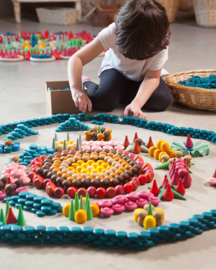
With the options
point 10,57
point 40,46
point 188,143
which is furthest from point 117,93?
point 40,46

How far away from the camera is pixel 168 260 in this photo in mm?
888

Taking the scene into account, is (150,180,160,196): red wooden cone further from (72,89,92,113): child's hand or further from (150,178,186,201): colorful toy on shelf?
(72,89,92,113): child's hand

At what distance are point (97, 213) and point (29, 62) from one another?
7.31 ft

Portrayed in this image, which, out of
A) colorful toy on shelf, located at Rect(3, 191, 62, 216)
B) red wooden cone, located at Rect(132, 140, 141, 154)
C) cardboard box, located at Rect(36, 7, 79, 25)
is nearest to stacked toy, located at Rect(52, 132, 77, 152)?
red wooden cone, located at Rect(132, 140, 141, 154)

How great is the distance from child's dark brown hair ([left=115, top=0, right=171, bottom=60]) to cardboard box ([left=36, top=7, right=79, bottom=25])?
3.52 meters

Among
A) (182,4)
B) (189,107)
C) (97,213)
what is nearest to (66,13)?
(182,4)

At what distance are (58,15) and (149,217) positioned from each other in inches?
173

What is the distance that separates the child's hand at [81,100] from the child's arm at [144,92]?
198 millimetres

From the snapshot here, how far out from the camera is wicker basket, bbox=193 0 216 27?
4.59 m

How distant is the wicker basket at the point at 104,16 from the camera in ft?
15.4

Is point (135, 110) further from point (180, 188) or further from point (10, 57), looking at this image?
point (10, 57)

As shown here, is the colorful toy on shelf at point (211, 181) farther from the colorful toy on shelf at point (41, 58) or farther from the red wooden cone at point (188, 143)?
the colorful toy on shelf at point (41, 58)

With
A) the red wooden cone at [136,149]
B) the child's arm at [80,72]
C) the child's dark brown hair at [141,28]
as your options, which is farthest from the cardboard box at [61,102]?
the red wooden cone at [136,149]

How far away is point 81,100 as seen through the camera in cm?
183
